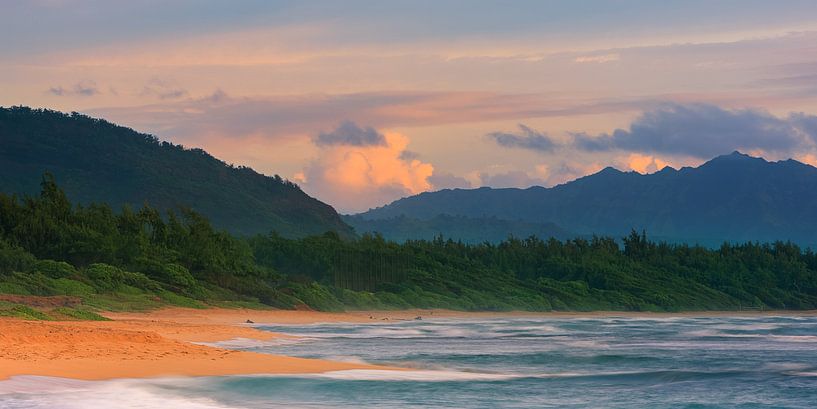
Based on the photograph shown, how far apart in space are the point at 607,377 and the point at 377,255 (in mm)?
50381

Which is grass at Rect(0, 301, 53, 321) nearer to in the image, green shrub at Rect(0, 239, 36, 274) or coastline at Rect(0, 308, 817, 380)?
coastline at Rect(0, 308, 817, 380)

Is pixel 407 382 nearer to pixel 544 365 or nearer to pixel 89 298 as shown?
pixel 544 365

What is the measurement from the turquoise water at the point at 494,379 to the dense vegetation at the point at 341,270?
12.6 metres

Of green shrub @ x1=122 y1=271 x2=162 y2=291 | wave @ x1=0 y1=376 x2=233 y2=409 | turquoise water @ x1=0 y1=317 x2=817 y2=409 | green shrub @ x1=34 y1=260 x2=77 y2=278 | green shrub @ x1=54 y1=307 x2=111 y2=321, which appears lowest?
turquoise water @ x1=0 y1=317 x2=817 y2=409

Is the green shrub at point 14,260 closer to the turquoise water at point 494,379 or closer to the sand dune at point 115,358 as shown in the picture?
the turquoise water at point 494,379

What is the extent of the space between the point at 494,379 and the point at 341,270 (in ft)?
161

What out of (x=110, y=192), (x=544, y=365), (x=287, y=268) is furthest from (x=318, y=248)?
(x=110, y=192)

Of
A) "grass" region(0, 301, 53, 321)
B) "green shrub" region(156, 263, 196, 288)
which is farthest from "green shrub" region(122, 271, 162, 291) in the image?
"grass" region(0, 301, 53, 321)

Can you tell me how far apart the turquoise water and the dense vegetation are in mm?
12609

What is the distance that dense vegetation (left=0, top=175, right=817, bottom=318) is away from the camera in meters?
51.4

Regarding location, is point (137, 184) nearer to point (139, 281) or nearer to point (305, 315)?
point (305, 315)

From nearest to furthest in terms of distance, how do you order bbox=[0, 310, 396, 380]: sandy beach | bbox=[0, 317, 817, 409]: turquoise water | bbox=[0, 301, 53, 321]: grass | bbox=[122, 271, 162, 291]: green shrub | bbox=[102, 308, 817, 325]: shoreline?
bbox=[0, 317, 817, 409]: turquoise water → bbox=[0, 310, 396, 380]: sandy beach → bbox=[0, 301, 53, 321]: grass → bbox=[102, 308, 817, 325]: shoreline → bbox=[122, 271, 162, 291]: green shrub

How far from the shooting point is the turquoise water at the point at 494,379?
63.9 feet

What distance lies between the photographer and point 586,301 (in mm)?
82188
